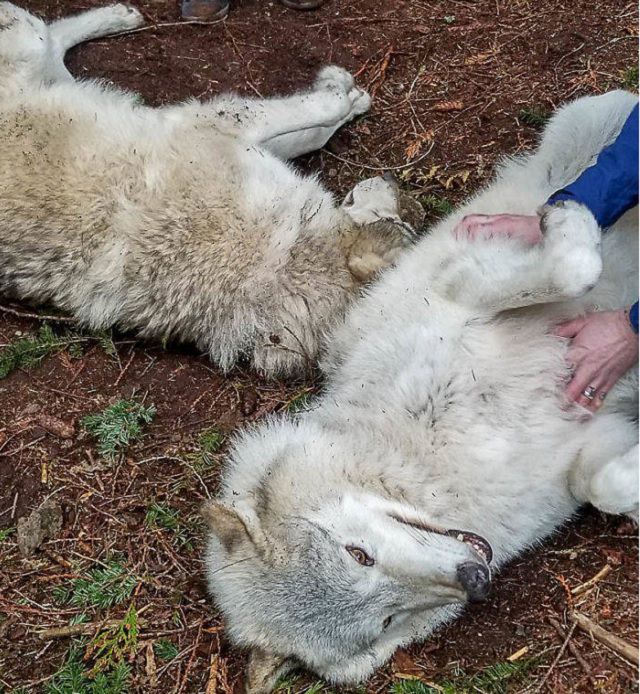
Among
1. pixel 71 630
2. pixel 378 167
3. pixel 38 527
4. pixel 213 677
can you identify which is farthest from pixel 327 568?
pixel 378 167

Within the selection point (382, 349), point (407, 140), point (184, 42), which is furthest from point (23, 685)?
point (184, 42)

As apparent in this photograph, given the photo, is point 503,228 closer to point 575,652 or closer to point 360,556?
A: point 360,556

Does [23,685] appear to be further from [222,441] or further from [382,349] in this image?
[382,349]

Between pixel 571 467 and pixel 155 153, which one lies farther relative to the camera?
pixel 155 153

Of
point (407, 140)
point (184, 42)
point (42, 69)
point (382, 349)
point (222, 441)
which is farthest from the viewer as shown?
point (184, 42)

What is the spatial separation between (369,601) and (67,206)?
2.89 m

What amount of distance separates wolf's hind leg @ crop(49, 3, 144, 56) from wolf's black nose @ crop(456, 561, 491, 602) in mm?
4737

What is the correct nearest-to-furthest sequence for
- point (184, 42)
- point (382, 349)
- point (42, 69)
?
point (382, 349) → point (42, 69) → point (184, 42)

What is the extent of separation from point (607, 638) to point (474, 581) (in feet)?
2.95

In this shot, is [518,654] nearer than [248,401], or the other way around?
[518,654]

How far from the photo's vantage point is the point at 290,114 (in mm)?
5270

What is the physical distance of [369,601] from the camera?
3416 mm

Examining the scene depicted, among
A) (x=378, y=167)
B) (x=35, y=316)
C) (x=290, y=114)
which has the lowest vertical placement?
(x=35, y=316)

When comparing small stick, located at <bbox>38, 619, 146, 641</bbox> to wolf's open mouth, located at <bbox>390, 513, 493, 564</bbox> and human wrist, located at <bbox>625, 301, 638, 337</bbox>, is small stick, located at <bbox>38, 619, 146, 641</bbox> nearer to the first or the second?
wolf's open mouth, located at <bbox>390, 513, 493, 564</bbox>
